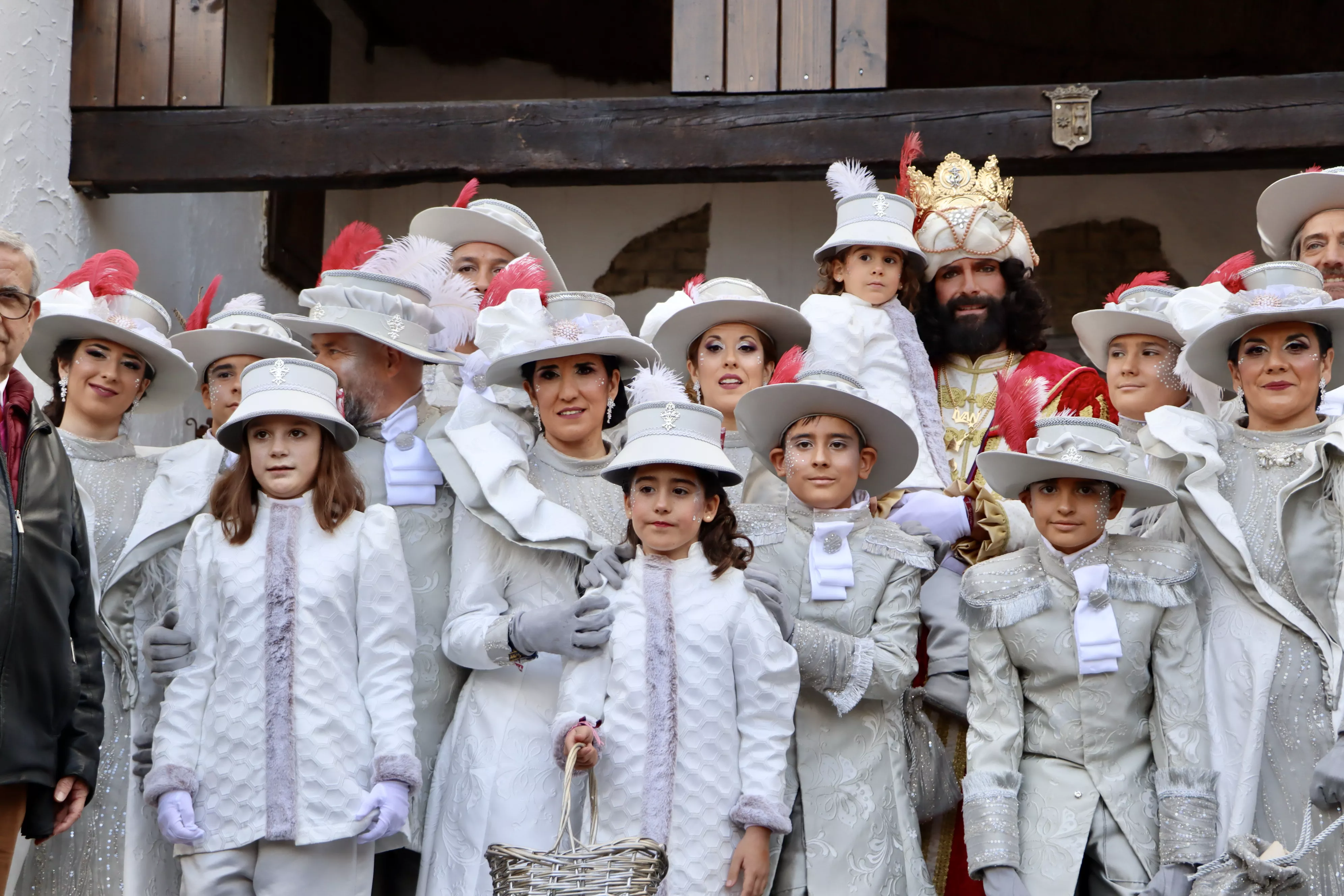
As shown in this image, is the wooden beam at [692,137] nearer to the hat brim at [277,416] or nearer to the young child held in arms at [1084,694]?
the young child held in arms at [1084,694]

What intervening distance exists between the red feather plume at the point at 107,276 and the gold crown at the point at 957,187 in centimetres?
282

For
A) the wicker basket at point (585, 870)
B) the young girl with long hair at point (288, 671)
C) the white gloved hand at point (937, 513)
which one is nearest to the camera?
the wicker basket at point (585, 870)

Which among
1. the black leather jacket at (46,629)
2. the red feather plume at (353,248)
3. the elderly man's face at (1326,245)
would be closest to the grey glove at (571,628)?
the black leather jacket at (46,629)

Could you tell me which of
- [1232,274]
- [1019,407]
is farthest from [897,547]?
[1232,274]

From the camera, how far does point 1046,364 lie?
6078 millimetres

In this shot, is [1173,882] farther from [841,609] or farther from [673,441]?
[673,441]

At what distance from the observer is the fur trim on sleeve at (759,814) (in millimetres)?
3900

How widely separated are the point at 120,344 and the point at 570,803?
204 cm

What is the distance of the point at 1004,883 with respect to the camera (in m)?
4.05

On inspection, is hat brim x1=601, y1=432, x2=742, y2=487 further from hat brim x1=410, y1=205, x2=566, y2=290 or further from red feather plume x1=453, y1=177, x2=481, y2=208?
red feather plume x1=453, y1=177, x2=481, y2=208

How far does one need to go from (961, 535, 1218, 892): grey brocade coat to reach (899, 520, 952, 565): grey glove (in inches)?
7.5

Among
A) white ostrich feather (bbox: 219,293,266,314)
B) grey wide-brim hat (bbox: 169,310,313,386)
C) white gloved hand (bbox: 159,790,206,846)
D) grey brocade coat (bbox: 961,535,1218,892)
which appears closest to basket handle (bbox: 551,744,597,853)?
white gloved hand (bbox: 159,790,206,846)

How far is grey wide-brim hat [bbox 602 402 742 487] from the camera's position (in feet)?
13.6

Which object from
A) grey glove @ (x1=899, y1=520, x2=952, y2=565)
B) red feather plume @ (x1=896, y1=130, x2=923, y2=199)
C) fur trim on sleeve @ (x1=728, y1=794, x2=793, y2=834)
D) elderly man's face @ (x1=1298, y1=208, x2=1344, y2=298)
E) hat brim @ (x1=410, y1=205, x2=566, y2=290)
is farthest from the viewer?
red feather plume @ (x1=896, y1=130, x2=923, y2=199)
